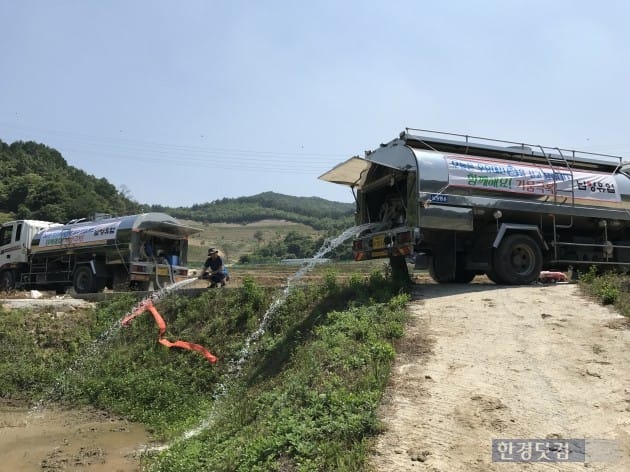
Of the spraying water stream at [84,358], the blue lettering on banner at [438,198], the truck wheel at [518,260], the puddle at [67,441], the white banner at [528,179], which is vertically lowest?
the puddle at [67,441]

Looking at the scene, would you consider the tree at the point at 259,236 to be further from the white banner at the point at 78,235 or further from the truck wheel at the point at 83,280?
the truck wheel at the point at 83,280

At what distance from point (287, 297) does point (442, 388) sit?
5.61 metres

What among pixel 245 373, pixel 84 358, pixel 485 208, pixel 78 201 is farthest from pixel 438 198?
pixel 78 201

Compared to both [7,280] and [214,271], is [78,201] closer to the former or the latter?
[7,280]

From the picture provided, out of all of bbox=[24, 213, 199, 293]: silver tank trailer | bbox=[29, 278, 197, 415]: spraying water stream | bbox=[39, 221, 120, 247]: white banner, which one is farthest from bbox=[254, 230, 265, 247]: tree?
bbox=[29, 278, 197, 415]: spraying water stream

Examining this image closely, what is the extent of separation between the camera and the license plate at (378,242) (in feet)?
34.7

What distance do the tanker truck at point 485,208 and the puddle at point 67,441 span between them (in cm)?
549

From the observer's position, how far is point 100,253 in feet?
54.5

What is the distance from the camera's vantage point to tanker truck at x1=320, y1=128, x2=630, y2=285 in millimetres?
10172

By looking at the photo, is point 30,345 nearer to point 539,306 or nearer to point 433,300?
point 433,300

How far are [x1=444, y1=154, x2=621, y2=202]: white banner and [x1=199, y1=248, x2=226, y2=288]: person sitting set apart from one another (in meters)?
6.28

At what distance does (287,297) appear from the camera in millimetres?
10945

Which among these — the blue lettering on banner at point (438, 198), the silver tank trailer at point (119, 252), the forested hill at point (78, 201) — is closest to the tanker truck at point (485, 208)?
the blue lettering on banner at point (438, 198)

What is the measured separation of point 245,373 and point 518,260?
5949 millimetres
